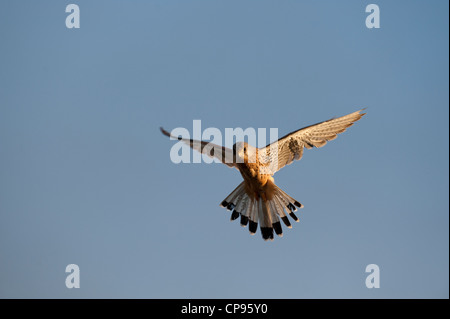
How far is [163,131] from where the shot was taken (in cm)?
838

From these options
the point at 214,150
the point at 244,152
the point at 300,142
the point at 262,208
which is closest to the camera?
the point at 244,152

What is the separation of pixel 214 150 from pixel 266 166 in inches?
39.0

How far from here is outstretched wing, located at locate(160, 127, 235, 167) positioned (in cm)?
898

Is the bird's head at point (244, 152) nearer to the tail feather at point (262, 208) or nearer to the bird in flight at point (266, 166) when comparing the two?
the bird in flight at point (266, 166)

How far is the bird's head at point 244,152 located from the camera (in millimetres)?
8977

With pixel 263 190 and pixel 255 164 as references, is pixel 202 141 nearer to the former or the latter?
pixel 255 164

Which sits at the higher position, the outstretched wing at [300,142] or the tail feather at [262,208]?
the outstretched wing at [300,142]

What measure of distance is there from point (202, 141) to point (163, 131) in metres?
0.82

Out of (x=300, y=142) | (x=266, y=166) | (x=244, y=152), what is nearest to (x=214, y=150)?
(x=244, y=152)

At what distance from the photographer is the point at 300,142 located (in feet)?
31.1

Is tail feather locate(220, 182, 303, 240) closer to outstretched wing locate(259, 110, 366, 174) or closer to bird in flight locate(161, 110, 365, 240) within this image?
bird in flight locate(161, 110, 365, 240)

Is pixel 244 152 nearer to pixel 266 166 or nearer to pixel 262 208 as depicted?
pixel 266 166

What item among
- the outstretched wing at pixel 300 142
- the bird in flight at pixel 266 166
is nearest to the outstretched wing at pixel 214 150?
the bird in flight at pixel 266 166
